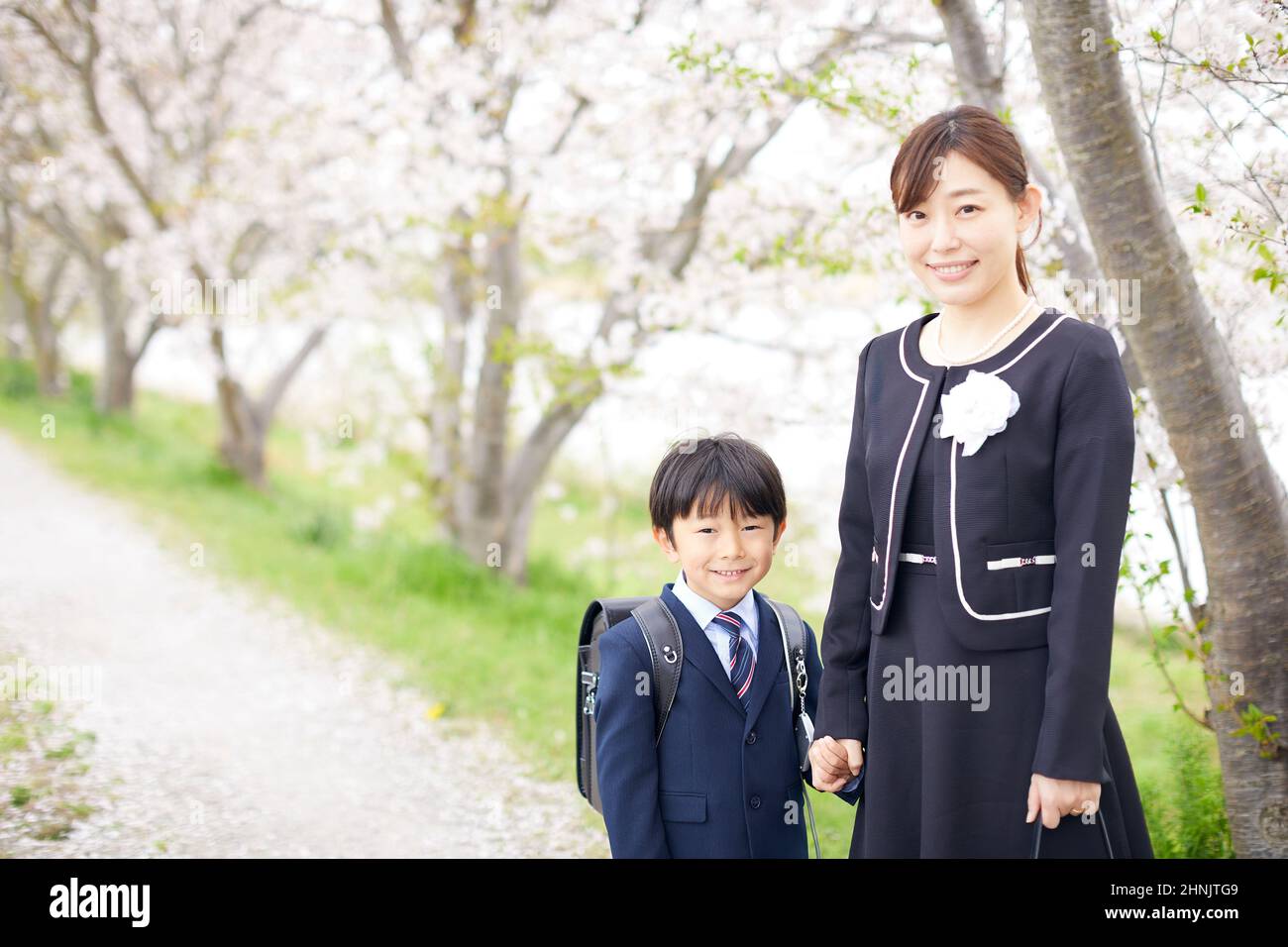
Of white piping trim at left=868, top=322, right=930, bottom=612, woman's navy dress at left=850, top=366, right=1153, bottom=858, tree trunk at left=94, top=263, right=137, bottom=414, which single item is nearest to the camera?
woman's navy dress at left=850, top=366, right=1153, bottom=858

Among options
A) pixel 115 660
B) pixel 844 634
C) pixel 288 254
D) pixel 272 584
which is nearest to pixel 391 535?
pixel 272 584

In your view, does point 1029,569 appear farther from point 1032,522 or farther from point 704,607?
point 704,607

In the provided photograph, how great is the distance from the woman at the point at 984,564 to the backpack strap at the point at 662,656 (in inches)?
11.3

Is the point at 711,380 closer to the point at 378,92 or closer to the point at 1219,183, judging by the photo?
the point at 378,92

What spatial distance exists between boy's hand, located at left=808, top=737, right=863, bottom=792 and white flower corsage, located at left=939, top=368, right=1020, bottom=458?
0.59m

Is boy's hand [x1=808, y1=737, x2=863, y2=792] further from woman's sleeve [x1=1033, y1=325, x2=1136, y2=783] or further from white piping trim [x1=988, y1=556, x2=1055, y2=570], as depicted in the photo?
white piping trim [x1=988, y1=556, x2=1055, y2=570]

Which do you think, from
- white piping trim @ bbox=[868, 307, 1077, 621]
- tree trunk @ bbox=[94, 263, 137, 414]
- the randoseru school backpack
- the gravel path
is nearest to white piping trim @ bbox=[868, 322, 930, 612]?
white piping trim @ bbox=[868, 307, 1077, 621]

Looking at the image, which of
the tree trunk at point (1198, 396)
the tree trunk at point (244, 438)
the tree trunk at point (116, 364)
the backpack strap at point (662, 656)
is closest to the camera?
the backpack strap at point (662, 656)

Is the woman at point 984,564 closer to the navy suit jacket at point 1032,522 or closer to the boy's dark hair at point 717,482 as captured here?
the navy suit jacket at point 1032,522

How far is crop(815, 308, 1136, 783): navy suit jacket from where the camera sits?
5.17 ft

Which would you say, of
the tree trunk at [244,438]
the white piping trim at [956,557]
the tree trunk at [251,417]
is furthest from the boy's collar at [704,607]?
the tree trunk at [244,438]

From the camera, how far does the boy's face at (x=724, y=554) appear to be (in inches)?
77.1

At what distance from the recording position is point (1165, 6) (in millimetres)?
3174

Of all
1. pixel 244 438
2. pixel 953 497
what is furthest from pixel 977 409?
pixel 244 438
